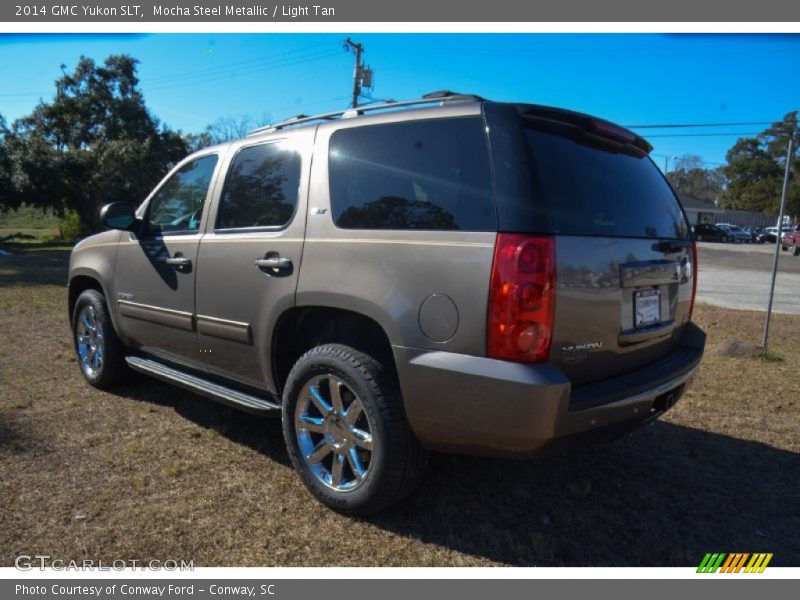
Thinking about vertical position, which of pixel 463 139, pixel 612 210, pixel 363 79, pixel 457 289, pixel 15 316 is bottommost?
pixel 15 316

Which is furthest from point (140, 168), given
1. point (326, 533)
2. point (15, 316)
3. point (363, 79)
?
point (326, 533)

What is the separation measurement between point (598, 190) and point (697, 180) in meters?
111

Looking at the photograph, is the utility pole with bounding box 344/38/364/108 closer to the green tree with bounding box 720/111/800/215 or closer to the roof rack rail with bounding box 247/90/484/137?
the roof rack rail with bounding box 247/90/484/137

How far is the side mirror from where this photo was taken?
13.2 ft

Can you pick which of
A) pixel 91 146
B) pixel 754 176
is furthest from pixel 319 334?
pixel 754 176

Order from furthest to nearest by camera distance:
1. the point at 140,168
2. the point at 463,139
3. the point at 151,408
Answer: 1. the point at 140,168
2. the point at 151,408
3. the point at 463,139

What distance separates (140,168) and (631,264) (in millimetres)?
32434

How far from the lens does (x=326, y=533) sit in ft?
8.96

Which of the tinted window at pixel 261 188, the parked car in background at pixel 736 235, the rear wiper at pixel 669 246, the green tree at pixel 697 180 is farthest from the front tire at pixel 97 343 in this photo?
the green tree at pixel 697 180

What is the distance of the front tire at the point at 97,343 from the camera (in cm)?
457

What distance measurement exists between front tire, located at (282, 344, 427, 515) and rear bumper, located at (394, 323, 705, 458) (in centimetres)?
14

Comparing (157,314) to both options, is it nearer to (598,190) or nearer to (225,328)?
(225,328)

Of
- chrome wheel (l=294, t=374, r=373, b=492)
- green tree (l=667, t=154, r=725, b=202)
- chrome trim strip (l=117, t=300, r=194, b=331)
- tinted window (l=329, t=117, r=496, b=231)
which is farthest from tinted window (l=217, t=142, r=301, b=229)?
green tree (l=667, t=154, r=725, b=202)

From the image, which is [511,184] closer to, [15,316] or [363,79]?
[15,316]
